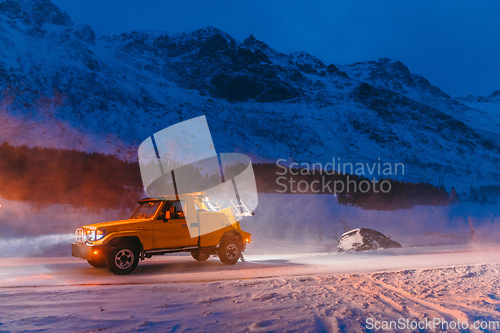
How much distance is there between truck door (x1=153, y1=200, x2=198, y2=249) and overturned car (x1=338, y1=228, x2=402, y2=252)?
9.70 metres

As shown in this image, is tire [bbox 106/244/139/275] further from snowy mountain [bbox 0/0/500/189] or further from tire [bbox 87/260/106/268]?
snowy mountain [bbox 0/0/500/189]

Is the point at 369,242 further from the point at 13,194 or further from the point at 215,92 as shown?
the point at 215,92

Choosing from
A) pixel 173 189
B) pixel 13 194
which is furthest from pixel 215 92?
pixel 13 194

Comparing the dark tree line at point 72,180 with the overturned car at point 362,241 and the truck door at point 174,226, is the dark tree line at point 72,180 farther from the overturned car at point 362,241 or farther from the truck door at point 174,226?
the truck door at point 174,226

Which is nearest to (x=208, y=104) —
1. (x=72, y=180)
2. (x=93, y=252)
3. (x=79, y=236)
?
(x=72, y=180)

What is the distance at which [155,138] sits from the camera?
51.8 metres

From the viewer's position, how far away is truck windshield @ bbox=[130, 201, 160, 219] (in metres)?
10.8

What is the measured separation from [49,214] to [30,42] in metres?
55.1

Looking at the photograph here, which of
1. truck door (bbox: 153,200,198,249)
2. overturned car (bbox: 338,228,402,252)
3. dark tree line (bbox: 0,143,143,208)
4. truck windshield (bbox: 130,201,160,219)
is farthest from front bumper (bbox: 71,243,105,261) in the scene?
dark tree line (bbox: 0,143,143,208)

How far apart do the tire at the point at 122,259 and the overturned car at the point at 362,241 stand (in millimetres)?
11476

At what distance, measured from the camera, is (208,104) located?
68.5 metres

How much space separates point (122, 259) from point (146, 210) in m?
1.89

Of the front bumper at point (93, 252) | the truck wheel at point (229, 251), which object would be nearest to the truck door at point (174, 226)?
the truck wheel at point (229, 251)

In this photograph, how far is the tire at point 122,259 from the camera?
9438 millimetres
